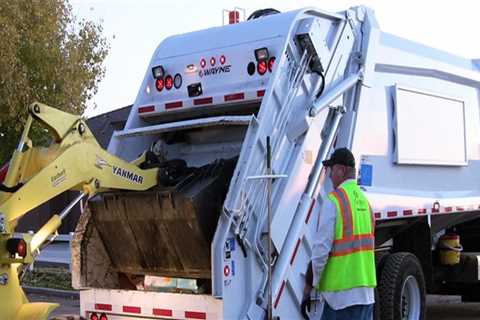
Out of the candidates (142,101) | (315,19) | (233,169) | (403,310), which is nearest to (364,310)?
(233,169)

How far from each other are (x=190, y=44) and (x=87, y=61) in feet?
36.6

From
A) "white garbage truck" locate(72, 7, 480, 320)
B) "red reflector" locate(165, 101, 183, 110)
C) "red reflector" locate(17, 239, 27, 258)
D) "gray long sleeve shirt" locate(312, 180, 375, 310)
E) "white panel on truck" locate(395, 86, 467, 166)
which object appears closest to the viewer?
"gray long sleeve shirt" locate(312, 180, 375, 310)

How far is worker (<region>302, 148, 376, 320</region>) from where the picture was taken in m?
4.90

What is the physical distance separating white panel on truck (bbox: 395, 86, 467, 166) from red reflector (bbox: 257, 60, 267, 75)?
1.59 meters

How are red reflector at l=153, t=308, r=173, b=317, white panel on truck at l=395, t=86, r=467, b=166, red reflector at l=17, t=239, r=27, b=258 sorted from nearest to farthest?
red reflector at l=17, t=239, r=27, b=258 < red reflector at l=153, t=308, r=173, b=317 < white panel on truck at l=395, t=86, r=467, b=166

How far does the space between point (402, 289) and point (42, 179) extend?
10.7ft

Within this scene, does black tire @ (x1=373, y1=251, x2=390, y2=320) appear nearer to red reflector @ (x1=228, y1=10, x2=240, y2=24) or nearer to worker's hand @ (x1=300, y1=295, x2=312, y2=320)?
worker's hand @ (x1=300, y1=295, x2=312, y2=320)

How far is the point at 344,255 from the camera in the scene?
4918 millimetres

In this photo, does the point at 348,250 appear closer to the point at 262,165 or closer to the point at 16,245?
the point at 262,165

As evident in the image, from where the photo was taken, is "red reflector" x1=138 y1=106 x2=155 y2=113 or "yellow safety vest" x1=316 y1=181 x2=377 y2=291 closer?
"yellow safety vest" x1=316 y1=181 x2=377 y2=291

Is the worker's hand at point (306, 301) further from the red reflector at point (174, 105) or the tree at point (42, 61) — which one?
the tree at point (42, 61)

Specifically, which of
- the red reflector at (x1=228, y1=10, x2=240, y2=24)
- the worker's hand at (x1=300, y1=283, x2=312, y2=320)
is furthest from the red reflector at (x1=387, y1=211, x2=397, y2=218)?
the red reflector at (x1=228, y1=10, x2=240, y2=24)

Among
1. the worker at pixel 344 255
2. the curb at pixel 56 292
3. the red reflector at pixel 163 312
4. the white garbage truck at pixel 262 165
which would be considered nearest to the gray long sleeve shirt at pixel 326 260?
the worker at pixel 344 255

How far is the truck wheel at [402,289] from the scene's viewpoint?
21.3 ft
